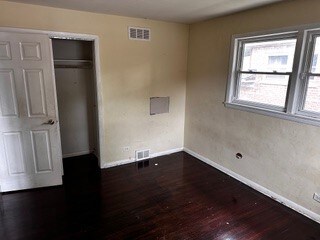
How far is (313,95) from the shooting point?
2.40m

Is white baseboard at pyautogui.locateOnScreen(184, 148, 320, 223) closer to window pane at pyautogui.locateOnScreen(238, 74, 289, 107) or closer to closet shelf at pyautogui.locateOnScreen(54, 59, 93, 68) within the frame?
window pane at pyautogui.locateOnScreen(238, 74, 289, 107)

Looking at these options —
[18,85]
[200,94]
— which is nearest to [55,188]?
[18,85]

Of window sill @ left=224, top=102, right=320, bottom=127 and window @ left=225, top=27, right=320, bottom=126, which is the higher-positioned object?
window @ left=225, top=27, right=320, bottom=126

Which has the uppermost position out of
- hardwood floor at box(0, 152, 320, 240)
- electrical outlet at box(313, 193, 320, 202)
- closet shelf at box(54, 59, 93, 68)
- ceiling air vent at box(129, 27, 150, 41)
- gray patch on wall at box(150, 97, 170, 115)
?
ceiling air vent at box(129, 27, 150, 41)

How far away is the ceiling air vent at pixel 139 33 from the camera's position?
3.42m

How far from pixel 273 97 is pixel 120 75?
7.30 feet

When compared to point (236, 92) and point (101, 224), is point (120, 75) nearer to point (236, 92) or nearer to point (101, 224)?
point (236, 92)

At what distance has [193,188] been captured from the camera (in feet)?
10.1

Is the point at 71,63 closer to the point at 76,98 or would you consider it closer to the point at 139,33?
the point at 76,98

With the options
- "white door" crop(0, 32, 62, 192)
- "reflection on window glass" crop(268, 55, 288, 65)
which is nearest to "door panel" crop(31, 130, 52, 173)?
"white door" crop(0, 32, 62, 192)

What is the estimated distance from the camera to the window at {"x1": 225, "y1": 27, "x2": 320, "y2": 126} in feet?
7.75

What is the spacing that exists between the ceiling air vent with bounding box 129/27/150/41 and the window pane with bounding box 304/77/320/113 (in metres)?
2.38

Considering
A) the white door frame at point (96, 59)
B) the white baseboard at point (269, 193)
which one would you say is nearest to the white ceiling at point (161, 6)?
the white door frame at point (96, 59)

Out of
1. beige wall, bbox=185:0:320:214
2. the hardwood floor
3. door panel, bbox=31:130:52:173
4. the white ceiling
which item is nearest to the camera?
the hardwood floor
